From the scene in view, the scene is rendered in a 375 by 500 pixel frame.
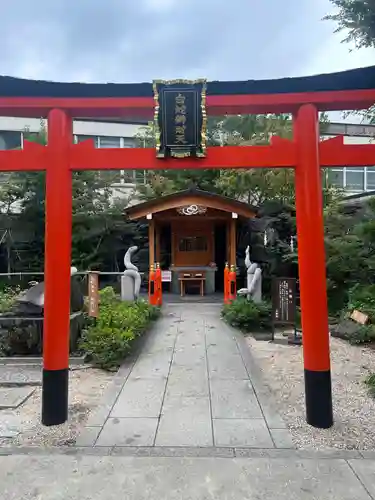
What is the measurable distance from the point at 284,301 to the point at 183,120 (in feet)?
18.3

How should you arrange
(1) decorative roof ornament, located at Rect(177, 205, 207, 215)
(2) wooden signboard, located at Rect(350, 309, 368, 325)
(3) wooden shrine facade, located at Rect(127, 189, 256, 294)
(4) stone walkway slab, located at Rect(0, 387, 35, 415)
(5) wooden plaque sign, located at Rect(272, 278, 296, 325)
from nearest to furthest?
(4) stone walkway slab, located at Rect(0, 387, 35, 415)
(5) wooden plaque sign, located at Rect(272, 278, 296, 325)
(2) wooden signboard, located at Rect(350, 309, 368, 325)
(3) wooden shrine facade, located at Rect(127, 189, 256, 294)
(1) decorative roof ornament, located at Rect(177, 205, 207, 215)

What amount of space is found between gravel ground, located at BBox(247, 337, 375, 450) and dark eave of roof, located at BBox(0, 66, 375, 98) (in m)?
3.86

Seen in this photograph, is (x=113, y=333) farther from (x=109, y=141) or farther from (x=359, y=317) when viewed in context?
(x=109, y=141)

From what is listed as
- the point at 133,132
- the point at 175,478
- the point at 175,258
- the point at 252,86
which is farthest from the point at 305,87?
the point at 133,132

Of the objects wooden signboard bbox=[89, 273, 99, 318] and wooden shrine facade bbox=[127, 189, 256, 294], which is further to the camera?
wooden shrine facade bbox=[127, 189, 256, 294]

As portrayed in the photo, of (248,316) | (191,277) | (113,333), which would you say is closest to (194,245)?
(191,277)

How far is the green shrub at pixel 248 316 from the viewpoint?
9.84 metres

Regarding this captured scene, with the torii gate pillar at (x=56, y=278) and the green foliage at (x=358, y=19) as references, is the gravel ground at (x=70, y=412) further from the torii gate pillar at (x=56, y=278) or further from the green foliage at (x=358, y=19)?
the green foliage at (x=358, y=19)

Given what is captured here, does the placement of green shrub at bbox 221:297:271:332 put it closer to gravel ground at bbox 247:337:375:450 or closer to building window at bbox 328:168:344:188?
gravel ground at bbox 247:337:375:450

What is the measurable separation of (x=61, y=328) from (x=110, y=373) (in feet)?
8.08

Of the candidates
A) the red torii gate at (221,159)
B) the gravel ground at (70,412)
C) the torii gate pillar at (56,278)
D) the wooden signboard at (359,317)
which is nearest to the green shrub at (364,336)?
the wooden signboard at (359,317)

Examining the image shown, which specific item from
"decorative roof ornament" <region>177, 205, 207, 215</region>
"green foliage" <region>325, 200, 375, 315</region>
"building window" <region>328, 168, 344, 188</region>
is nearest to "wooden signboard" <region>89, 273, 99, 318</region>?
"decorative roof ornament" <region>177, 205, 207, 215</region>

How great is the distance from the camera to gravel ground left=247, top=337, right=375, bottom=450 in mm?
4184

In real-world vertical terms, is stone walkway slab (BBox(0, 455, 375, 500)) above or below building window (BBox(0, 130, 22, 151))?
below
